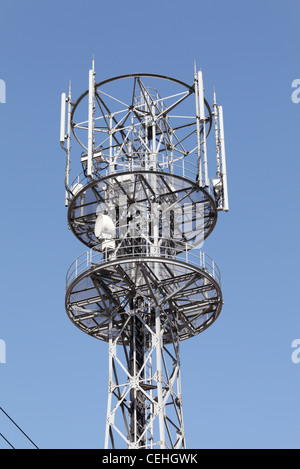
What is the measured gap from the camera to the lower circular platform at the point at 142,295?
162 ft

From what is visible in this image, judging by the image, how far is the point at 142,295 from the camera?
167ft

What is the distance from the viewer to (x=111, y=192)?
170 feet

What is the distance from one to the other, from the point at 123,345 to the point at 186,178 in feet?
30.1
